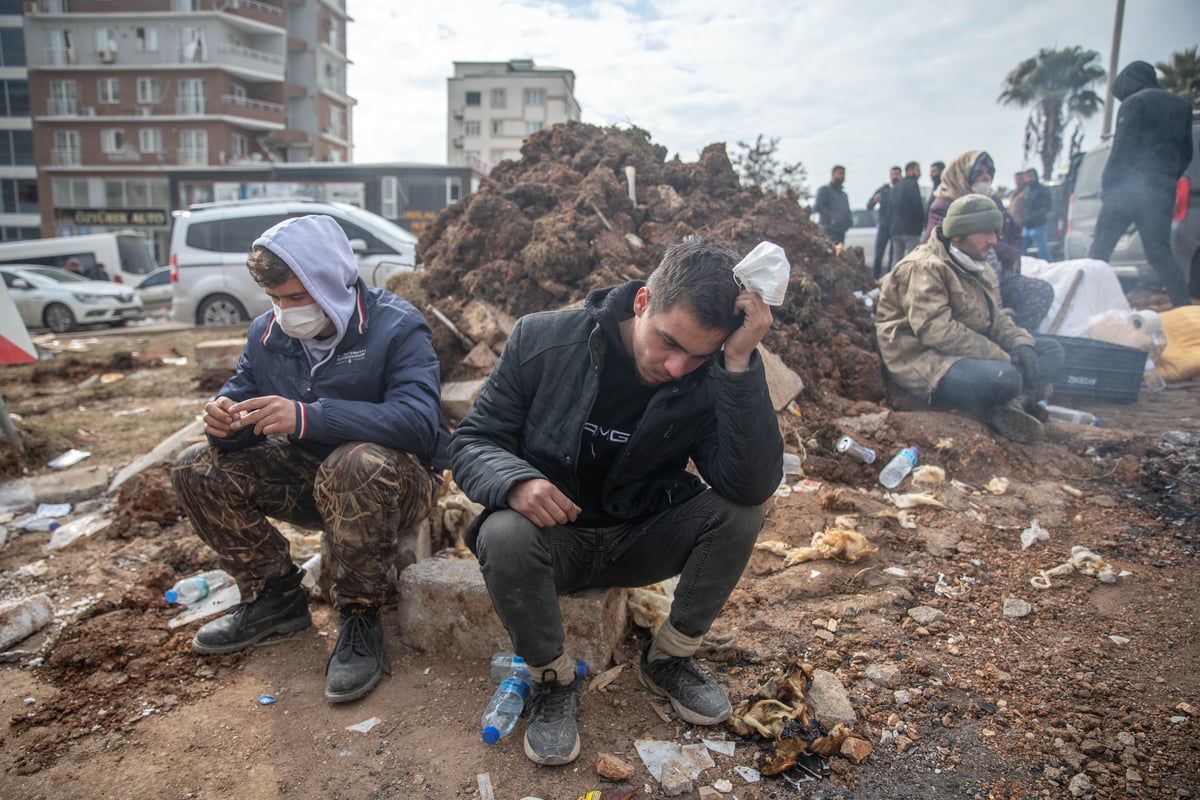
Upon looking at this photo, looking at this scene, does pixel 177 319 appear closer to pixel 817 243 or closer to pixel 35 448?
pixel 35 448

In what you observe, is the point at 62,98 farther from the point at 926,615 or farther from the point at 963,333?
the point at 926,615

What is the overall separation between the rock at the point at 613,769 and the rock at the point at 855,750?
58cm

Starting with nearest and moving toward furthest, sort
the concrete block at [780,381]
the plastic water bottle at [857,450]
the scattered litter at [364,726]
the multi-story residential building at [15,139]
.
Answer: the scattered litter at [364,726] < the plastic water bottle at [857,450] < the concrete block at [780,381] < the multi-story residential building at [15,139]

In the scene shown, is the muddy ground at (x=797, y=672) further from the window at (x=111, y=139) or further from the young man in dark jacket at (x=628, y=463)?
the window at (x=111, y=139)

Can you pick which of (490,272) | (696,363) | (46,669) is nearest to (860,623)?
(696,363)

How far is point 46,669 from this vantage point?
2.42m

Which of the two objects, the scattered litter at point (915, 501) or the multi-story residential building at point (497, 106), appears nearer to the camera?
the scattered litter at point (915, 501)

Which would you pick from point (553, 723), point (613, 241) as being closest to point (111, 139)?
point (613, 241)

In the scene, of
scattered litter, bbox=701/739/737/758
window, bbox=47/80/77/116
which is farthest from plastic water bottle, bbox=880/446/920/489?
window, bbox=47/80/77/116

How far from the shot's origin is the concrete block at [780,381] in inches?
174

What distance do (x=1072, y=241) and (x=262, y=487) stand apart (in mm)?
9533

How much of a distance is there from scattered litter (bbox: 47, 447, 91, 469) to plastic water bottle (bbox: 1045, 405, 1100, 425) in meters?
6.55

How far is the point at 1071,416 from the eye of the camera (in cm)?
473

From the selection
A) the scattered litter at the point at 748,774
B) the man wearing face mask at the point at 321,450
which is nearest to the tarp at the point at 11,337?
the man wearing face mask at the point at 321,450
